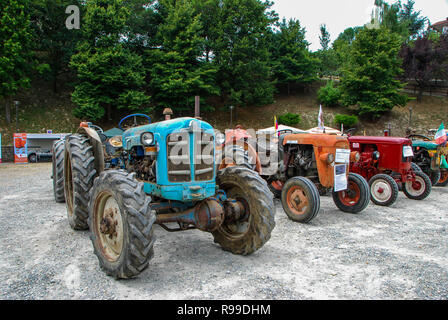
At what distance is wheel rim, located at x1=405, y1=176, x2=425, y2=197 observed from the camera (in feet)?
25.6

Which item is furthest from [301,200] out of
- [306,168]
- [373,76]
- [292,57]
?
[292,57]

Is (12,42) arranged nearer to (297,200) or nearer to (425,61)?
(297,200)

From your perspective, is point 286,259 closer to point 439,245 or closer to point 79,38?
point 439,245

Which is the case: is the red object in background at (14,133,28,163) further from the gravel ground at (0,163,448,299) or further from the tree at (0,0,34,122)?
the gravel ground at (0,163,448,299)

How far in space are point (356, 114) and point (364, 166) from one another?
2473 centimetres

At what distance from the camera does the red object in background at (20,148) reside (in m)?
19.5

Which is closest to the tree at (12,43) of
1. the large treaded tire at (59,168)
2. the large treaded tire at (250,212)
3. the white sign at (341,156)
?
the large treaded tire at (59,168)

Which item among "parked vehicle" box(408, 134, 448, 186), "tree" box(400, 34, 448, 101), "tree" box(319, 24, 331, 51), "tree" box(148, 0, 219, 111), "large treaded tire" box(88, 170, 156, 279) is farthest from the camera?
"tree" box(319, 24, 331, 51)

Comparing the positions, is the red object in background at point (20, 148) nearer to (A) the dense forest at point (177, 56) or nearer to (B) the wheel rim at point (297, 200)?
(A) the dense forest at point (177, 56)

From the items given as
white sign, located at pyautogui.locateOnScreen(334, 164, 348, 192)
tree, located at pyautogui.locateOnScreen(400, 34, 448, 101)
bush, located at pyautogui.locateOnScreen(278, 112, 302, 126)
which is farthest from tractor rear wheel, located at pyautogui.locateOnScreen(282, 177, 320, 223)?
tree, located at pyautogui.locateOnScreen(400, 34, 448, 101)

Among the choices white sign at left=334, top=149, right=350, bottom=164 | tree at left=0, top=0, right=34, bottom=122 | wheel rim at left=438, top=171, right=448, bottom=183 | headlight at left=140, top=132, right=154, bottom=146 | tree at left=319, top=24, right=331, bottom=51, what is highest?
tree at left=319, top=24, right=331, bottom=51

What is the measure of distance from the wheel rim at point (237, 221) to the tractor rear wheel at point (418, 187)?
5945 millimetres

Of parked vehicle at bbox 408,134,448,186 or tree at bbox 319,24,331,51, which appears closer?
parked vehicle at bbox 408,134,448,186

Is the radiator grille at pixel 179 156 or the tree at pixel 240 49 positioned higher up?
the tree at pixel 240 49
